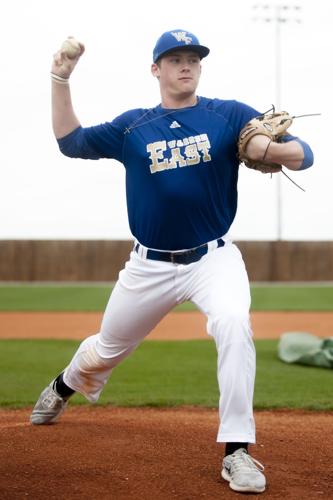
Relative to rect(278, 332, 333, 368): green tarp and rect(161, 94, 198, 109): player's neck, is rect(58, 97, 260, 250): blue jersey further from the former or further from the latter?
rect(278, 332, 333, 368): green tarp

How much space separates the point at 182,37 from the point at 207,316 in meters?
1.40

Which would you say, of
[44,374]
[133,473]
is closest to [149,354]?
[44,374]

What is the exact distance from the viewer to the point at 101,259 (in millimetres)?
27984

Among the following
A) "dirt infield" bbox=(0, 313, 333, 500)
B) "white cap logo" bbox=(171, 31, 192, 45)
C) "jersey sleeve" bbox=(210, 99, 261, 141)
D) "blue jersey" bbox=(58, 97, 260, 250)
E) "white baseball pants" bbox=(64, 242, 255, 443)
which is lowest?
"dirt infield" bbox=(0, 313, 333, 500)

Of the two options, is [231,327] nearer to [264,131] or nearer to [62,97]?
[264,131]

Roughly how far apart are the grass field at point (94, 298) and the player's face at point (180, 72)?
13254 millimetres

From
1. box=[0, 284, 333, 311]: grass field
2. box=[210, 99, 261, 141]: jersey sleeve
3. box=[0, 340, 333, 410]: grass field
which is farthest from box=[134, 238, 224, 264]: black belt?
box=[0, 284, 333, 311]: grass field

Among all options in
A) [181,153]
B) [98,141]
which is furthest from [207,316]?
[98,141]

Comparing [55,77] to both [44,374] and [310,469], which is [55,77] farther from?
[44,374]

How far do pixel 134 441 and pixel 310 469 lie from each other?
3.18 feet

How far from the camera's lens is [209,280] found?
4004 mm

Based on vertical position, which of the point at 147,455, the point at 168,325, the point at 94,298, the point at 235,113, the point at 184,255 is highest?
the point at 235,113

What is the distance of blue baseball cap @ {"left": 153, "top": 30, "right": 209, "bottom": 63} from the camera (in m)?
4.23

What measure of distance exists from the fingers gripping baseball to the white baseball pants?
1.00m
